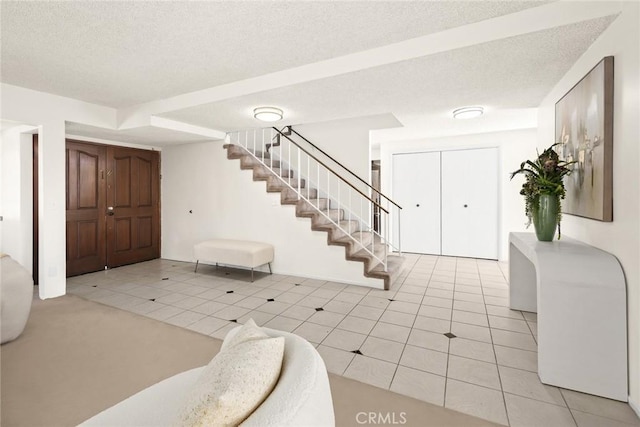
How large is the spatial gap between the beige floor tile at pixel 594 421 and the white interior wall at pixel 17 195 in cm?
622

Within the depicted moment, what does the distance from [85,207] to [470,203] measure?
23.5 feet

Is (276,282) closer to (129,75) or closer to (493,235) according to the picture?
(129,75)

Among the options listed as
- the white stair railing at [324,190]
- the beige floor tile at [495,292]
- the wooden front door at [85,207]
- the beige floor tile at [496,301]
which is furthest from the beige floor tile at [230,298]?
the beige floor tile at [495,292]

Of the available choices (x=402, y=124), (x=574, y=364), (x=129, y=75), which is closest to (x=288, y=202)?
(x=402, y=124)

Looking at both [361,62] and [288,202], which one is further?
[288,202]

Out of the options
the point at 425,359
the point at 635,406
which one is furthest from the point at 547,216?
the point at 425,359

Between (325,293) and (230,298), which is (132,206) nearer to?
(230,298)

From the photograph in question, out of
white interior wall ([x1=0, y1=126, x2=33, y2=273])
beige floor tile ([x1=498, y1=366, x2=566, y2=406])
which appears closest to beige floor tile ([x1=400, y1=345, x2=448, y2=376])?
beige floor tile ([x1=498, y1=366, x2=566, y2=406])

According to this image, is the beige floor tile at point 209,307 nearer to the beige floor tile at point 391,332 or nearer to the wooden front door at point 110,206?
the beige floor tile at point 391,332

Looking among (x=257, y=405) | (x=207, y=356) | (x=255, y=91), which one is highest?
(x=255, y=91)

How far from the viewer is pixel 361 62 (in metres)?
2.79

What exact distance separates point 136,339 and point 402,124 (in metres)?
4.67

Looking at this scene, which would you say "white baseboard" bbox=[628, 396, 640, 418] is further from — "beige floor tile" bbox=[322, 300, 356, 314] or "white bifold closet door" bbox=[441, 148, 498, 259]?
"white bifold closet door" bbox=[441, 148, 498, 259]

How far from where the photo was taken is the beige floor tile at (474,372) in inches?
83.4
